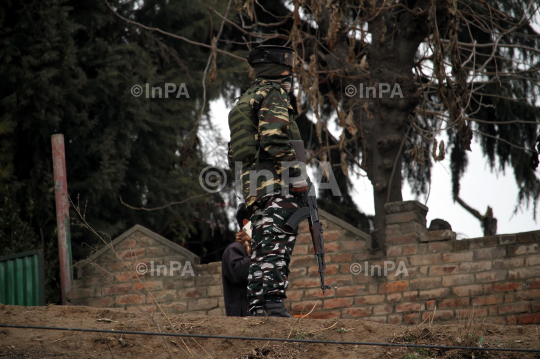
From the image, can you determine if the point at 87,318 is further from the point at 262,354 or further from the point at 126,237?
the point at 126,237

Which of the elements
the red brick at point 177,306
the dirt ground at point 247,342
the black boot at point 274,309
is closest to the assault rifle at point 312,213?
the black boot at point 274,309

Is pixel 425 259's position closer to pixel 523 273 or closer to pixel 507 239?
pixel 507 239

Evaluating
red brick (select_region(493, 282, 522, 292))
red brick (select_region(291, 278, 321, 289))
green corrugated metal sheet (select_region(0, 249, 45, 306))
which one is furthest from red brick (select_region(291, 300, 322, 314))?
green corrugated metal sheet (select_region(0, 249, 45, 306))

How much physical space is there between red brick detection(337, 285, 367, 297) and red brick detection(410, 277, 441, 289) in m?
0.52

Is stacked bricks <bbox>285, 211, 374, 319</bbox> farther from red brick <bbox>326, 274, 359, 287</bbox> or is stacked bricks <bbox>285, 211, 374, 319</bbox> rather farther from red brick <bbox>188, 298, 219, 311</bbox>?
red brick <bbox>188, 298, 219, 311</bbox>

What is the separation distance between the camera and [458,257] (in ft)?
20.6

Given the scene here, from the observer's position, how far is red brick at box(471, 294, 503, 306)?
6.10 meters

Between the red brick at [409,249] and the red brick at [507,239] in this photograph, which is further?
the red brick at [409,249]

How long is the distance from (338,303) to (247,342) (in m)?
2.88

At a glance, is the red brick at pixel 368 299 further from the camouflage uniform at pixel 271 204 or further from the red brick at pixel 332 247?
the camouflage uniform at pixel 271 204

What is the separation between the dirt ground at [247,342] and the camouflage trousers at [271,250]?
0.91 ft

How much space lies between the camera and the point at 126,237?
23.1 feet

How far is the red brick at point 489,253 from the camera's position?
244 inches

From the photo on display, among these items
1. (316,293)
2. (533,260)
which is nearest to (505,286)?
(533,260)
